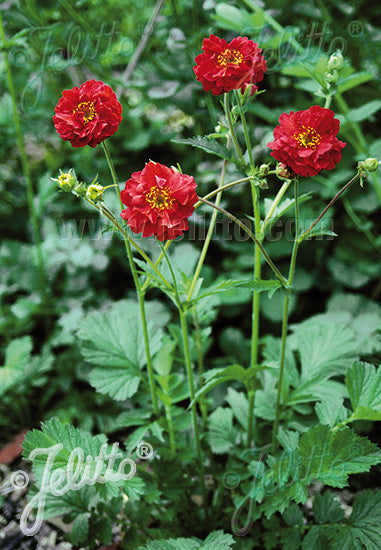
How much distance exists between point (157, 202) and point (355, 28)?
1138 millimetres

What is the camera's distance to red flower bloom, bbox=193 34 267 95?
27.2 inches

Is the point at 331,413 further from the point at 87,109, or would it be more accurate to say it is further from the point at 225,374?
the point at 87,109

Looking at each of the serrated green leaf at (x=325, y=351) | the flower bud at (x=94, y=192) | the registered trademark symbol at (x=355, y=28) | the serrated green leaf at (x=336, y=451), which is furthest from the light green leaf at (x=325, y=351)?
the registered trademark symbol at (x=355, y=28)

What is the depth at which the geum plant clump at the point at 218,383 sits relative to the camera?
69cm

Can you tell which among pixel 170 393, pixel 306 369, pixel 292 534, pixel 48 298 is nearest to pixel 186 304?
pixel 170 393

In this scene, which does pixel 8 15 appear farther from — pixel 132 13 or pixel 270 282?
pixel 270 282

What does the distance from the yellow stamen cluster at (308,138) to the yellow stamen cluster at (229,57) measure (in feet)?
0.47

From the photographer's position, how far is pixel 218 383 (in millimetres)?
862

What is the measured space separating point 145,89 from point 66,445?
47.9 inches

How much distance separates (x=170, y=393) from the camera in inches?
40.7

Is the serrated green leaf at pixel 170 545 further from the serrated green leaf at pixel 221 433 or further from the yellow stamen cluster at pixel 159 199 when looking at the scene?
the yellow stamen cluster at pixel 159 199

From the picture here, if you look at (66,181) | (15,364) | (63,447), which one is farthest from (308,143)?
(15,364)

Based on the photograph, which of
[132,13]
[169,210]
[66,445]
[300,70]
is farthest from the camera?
[132,13]

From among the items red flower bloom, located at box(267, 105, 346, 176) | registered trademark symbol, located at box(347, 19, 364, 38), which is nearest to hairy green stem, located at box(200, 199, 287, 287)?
red flower bloom, located at box(267, 105, 346, 176)
